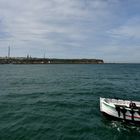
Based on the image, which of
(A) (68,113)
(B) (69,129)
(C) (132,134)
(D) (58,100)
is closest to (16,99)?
(D) (58,100)

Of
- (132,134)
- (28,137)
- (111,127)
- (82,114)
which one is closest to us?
(28,137)

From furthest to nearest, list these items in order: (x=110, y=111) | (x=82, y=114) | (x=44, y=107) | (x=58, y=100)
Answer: (x=58, y=100) < (x=44, y=107) < (x=82, y=114) < (x=110, y=111)

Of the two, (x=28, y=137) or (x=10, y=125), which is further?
(x=10, y=125)

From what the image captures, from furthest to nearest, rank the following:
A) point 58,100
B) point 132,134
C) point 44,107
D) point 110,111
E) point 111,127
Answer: point 58,100
point 44,107
point 110,111
point 111,127
point 132,134

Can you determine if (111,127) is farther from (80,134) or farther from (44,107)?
(44,107)

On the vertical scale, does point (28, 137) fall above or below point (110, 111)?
below

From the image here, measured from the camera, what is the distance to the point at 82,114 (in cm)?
2759

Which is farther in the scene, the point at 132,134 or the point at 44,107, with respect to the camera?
the point at 44,107

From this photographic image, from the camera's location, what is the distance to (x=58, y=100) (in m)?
35.6

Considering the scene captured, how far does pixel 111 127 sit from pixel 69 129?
4.77 m

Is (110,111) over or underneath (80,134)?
over

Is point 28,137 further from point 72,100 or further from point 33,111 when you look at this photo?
point 72,100

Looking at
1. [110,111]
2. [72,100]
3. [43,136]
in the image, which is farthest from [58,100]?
[43,136]

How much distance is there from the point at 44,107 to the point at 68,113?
451 cm
